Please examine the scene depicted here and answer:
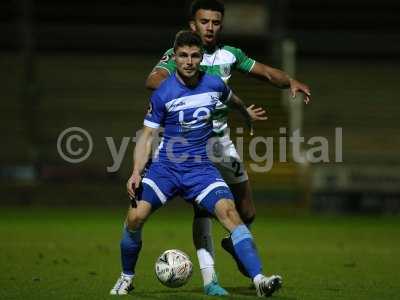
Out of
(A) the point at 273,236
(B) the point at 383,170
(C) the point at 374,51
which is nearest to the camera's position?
(A) the point at 273,236

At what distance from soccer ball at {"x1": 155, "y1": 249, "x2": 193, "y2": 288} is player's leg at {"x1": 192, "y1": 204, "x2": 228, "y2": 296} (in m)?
0.22

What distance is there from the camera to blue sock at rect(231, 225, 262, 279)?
6.82 meters

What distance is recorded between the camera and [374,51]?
96.1 ft

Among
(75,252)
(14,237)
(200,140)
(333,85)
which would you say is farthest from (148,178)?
(333,85)

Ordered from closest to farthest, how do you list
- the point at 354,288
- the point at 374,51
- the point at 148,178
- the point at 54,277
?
the point at 148,178, the point at 354,288, the point at 54,277, the point at 374,51

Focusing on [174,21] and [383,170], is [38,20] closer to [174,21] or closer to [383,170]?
[174,21]

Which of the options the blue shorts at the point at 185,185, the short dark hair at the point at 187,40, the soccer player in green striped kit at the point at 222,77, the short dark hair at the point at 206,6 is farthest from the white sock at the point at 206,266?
the short dark hair at the point at 206,6

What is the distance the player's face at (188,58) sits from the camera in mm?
7035

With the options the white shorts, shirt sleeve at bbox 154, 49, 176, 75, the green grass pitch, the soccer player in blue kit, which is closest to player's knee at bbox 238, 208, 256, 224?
the white shorts

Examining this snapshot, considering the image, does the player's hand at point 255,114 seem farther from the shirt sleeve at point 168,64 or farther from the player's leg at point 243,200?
the shirt sleeve at point 168,64

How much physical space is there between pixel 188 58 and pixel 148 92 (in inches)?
782

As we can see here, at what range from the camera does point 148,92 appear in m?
26.9

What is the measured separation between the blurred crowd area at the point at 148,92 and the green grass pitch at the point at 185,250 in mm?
2492

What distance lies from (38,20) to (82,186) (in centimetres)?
1027
